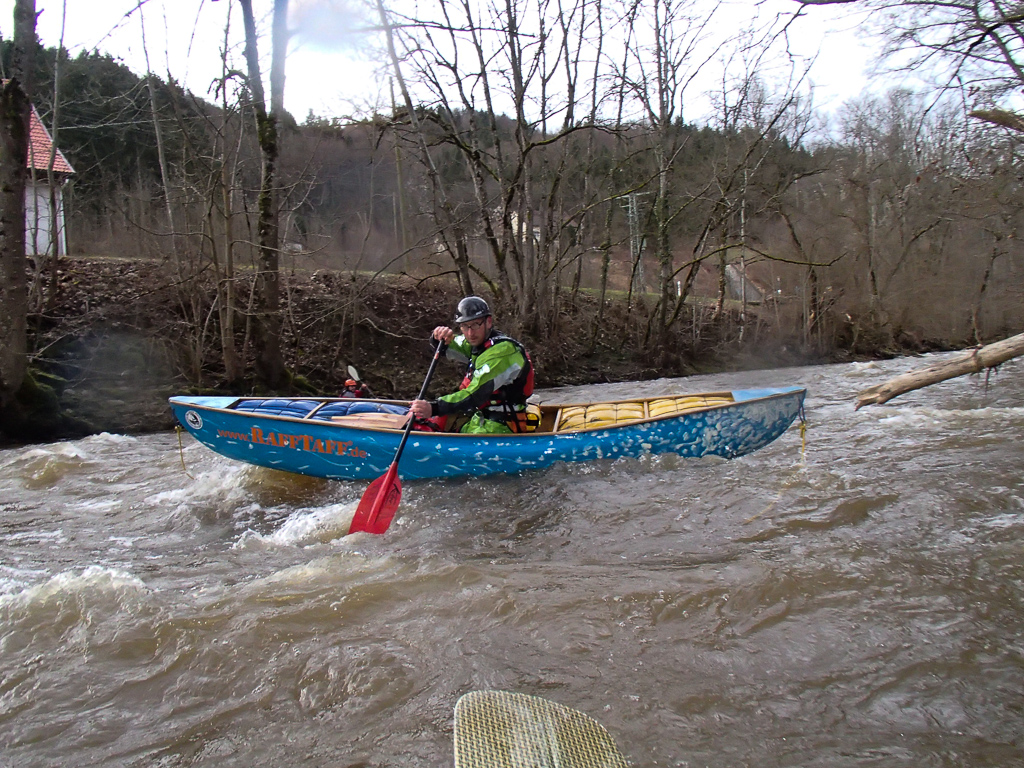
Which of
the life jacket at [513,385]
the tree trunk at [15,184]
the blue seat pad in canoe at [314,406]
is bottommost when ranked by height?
the blue seat pad in canoe at [314,406]

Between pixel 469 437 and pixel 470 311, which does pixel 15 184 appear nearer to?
pixel 470 311

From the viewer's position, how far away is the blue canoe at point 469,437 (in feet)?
17.3

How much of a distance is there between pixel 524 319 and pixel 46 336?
797 cm

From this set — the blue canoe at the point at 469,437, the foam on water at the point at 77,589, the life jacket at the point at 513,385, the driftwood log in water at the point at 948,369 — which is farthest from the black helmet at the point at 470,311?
the driftwood log in water at the point at 948,369

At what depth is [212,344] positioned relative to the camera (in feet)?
35.2

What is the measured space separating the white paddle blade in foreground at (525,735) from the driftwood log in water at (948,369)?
376cm

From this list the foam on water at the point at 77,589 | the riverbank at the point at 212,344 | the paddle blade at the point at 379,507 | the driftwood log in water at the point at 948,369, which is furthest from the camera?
the riverbank at the point at 212,344

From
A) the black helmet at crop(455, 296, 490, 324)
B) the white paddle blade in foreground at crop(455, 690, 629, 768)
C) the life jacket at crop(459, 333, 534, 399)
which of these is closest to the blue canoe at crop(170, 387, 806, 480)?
the life jacket at crop(459, 333, 534, 399)

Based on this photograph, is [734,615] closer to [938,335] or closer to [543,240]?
[543,240]

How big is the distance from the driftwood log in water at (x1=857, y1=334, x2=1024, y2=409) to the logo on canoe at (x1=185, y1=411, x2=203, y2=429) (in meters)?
5.34

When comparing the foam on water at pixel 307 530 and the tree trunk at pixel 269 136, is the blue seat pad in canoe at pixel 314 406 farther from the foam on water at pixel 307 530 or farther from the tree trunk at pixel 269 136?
the tree trunk at pixel 269 136

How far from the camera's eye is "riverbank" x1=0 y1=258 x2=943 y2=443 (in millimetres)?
8898

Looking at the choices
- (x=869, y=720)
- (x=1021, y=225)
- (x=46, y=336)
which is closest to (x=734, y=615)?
(x=869, y=720)

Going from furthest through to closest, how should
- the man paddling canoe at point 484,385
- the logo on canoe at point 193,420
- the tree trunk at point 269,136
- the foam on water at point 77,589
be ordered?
1. the tree trunk at point 269,136
2. the logo on canoe at point 193,420
3. the man paddling canoe at point 484,385
4. the foam on water at point 77,589
